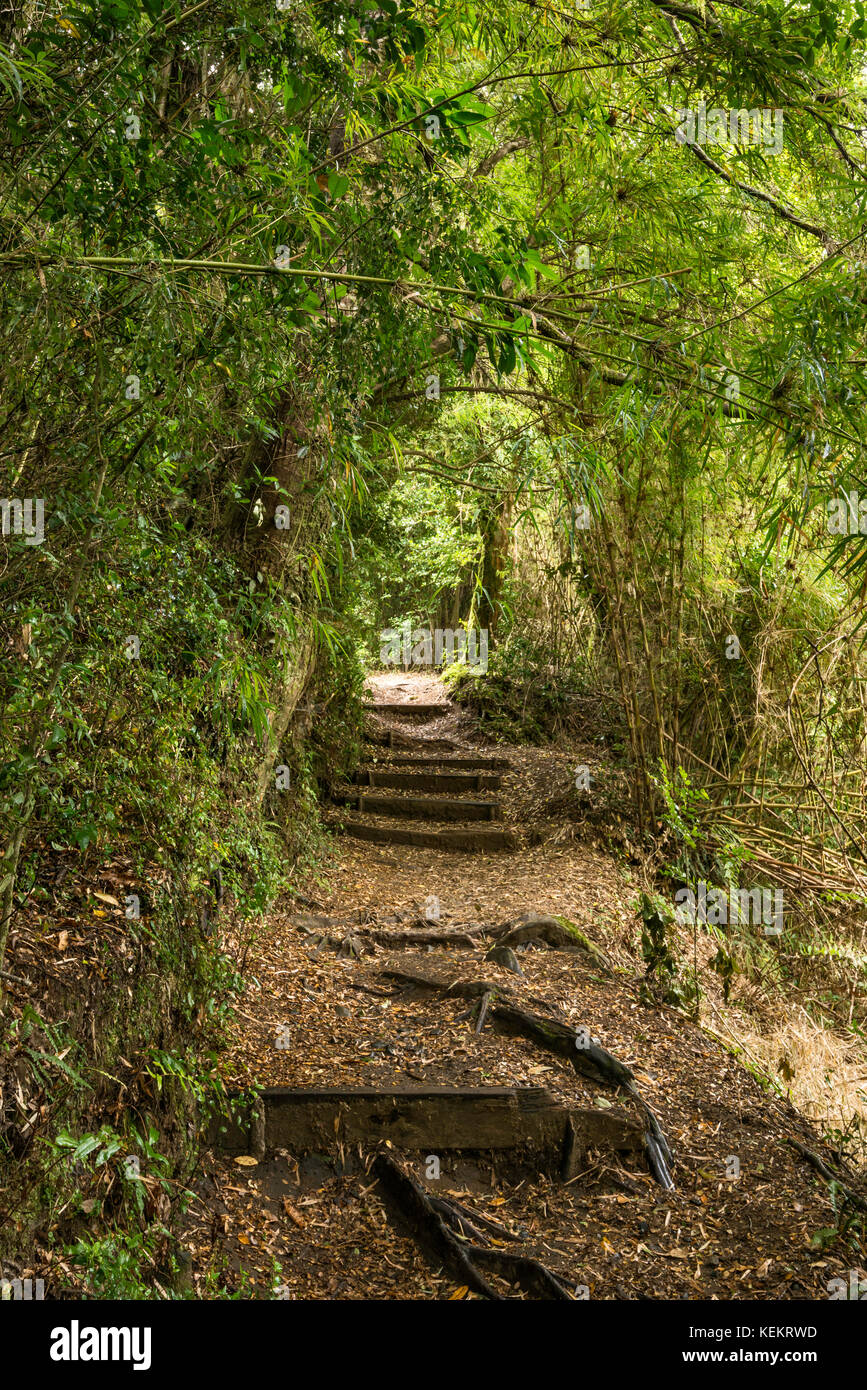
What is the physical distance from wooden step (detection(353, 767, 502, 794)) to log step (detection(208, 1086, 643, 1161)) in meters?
4.58

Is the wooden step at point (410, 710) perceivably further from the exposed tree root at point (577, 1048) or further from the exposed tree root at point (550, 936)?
the exposed tree root at point (577, 1048)

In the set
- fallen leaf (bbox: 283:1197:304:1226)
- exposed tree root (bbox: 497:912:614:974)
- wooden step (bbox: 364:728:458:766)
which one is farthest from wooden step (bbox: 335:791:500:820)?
fallen leaf (bbox: 283:1197:304:1226)

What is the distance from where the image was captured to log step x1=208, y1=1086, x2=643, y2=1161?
2.93 metres

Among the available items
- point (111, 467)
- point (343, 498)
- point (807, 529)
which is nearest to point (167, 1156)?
point (111, 467)

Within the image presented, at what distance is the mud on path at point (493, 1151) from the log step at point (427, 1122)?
0.03 metres

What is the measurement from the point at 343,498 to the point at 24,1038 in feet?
7.09

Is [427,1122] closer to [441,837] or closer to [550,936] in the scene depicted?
[550,936]

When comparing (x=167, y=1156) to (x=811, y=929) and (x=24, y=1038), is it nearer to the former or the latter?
(x=24, y=1038)

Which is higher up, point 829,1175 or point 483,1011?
point 483,1011

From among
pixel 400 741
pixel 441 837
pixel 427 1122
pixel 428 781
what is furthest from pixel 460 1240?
pixel 400 741

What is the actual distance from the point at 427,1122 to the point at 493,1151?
0.80 ft

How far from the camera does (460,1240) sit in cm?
259

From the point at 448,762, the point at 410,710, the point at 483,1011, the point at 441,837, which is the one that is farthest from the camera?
the point at 410,710

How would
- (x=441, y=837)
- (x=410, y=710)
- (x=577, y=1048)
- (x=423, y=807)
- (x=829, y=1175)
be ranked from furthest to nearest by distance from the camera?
1. (x=410, y=710)
2. (x=423, y=807)
3. (x=441, y=837)
4. (x=577, y=1048)
5. (x=829, y=1175)
